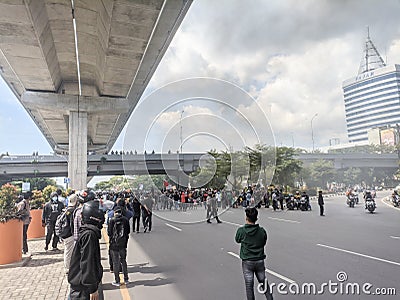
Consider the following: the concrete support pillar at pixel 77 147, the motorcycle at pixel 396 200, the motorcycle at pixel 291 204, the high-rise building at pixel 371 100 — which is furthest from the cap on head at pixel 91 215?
the high-rise building at pixel 371 100

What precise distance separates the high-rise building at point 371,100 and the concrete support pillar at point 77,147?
96576mm

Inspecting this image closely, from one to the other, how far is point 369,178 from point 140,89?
68.2 m

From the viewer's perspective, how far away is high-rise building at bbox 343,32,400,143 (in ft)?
333

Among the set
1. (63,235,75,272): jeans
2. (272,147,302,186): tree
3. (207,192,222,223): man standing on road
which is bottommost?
(207,192,222,223): man standing on road

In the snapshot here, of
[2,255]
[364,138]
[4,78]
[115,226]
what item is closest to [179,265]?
[115,226]

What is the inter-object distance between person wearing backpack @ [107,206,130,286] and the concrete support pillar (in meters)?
20.3

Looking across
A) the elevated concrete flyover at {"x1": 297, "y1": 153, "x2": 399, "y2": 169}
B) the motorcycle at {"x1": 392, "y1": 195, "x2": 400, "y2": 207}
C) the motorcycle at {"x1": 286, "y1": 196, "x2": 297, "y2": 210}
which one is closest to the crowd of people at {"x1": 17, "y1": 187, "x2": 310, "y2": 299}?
the motorcycle at {"x1": 286, "y1": 196, "x2": 297, "y2": 210}

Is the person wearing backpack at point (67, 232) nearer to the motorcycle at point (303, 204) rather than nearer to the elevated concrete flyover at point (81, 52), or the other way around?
the elevated concrete flyover at point (81, 52)

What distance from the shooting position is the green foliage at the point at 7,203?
8.20 metres

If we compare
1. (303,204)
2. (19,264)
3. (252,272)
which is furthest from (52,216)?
A: (303,204)

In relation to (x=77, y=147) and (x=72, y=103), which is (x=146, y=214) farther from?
(x=72, y=103)

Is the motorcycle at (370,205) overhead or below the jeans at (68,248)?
below

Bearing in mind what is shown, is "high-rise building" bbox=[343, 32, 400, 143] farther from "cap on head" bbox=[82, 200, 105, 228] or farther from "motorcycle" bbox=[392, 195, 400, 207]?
"cap on head" bbox=[82, 200, 105, 228]

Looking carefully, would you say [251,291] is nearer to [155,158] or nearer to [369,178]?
[155,158]
